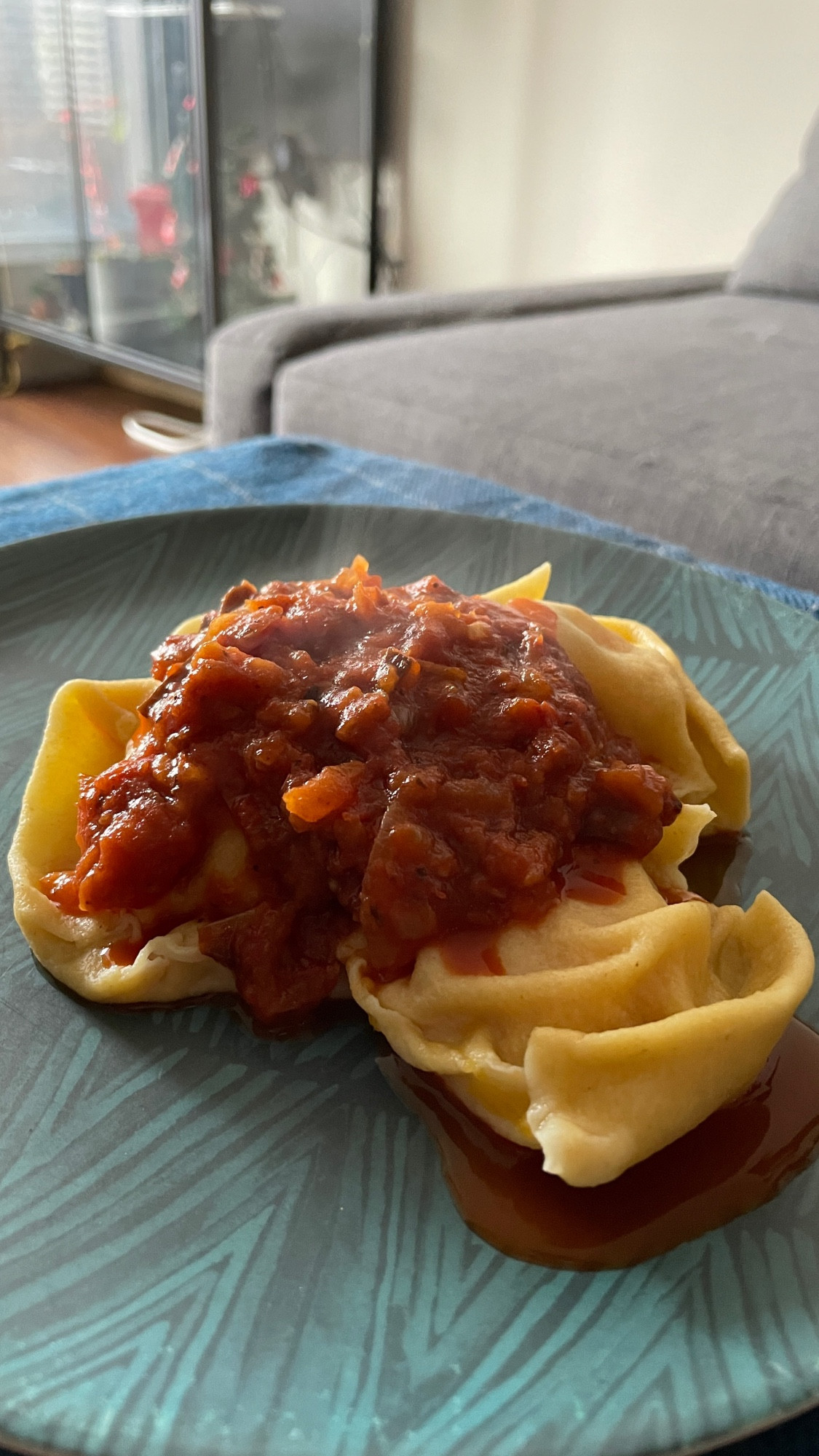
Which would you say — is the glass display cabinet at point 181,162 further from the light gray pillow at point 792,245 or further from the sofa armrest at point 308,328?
the light gray pillow at point 792,245

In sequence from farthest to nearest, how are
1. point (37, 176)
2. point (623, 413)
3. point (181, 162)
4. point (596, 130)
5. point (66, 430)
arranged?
point (37, 176)
point (66, 430)
point (181, 162)
point (596, 130)
point (623, 413)

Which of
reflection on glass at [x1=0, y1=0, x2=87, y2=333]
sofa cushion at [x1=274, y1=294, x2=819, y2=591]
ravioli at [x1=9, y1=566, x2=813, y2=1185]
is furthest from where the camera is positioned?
reflection on glass at [x1=0, y1=0, x2=87, y2=333]

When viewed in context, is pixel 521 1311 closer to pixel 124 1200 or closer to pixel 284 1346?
pixel 284 1346

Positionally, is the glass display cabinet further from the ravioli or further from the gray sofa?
A: the ravioli

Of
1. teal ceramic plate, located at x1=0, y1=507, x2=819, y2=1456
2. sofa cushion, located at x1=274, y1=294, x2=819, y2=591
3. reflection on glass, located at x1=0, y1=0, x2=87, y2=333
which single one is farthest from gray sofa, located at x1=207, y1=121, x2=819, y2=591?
reflection on glass, located at x1=0, y1=0, x2=87, y2=333

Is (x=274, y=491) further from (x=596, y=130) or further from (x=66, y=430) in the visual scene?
(x=66, y=430)

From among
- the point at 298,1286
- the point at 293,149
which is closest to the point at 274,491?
the point at 298,1286

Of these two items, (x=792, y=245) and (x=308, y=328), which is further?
(x=792, y=245)
